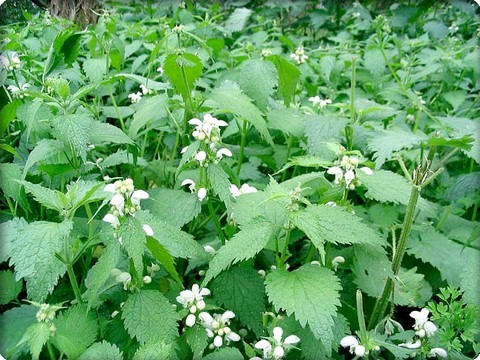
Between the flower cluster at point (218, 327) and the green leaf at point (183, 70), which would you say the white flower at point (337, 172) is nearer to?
the flower cluster at point (218, 327)

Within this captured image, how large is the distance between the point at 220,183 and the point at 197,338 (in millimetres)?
504

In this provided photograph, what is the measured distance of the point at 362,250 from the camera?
5.31ft

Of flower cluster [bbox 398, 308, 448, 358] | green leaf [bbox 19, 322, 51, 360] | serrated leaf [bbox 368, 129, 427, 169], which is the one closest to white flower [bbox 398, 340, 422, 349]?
flower cluster [bbox 398, 308, 448, 358]

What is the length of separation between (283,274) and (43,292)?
0.72 metres

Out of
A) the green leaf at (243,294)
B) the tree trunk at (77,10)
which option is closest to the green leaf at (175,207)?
the green leaf at (243,294)

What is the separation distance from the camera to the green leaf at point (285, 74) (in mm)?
2199

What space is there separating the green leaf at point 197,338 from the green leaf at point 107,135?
0.74m

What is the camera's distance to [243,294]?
1679mm

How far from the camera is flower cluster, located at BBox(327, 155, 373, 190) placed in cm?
155

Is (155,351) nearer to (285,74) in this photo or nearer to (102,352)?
(102,352)

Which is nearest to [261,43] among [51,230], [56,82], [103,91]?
[103,91]

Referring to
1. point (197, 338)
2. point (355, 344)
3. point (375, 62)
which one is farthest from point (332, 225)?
point (375, 62)

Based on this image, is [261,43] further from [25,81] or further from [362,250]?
[362,250]

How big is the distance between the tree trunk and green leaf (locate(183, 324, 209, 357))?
346cm
